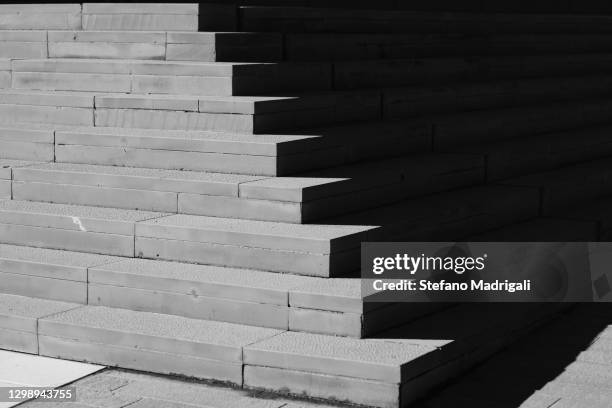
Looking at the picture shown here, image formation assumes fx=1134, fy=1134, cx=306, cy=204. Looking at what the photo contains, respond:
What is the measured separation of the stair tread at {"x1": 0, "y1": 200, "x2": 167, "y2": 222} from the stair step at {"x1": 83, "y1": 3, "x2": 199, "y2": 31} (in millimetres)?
2089

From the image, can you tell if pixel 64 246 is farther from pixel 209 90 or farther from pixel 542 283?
pixel 542 283

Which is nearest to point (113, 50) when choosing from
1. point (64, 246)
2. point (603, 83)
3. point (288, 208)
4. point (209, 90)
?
point (209, 90)

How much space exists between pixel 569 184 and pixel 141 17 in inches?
153

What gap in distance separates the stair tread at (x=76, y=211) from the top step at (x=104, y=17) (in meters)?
2.09

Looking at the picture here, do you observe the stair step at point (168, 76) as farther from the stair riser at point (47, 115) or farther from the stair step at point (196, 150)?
the stair step at point (196, 150)

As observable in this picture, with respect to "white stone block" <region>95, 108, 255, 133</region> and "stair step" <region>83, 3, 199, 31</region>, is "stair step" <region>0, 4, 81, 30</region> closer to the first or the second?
"stair step" <region>83, 3, 199, 31</region>

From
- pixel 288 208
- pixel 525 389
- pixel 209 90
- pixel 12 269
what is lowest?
pixel 525 389

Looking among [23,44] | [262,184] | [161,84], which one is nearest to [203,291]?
[262,184]

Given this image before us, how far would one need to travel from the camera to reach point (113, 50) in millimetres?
9477

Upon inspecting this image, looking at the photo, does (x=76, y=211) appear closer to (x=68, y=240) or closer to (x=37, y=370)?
(x=68, y=240)

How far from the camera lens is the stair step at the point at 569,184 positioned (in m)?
9.24

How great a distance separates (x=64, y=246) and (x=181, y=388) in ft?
5.88

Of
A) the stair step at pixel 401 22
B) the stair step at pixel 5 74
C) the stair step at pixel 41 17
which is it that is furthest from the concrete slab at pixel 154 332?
the stair step at pixel 41 17

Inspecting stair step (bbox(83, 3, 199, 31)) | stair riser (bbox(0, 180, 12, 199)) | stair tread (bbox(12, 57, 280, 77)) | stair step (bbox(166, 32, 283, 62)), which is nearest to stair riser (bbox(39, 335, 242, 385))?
stair riser (bbox(0, 180, 12, 199))
